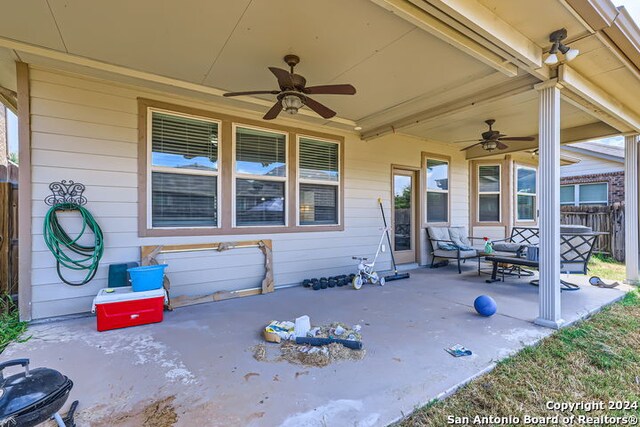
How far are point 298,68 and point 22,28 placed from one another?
2.45 meters

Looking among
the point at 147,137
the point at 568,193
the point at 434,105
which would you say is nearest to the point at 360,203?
the point at 434,105

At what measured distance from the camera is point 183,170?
4.04m

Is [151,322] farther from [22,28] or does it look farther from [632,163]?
[632,163]

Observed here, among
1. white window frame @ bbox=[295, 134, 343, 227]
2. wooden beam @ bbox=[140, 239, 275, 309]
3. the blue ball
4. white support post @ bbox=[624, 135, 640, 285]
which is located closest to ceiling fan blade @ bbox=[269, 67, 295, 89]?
white window frame @ bbox=[295, 134, 343, 227]

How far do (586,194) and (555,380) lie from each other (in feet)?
33.9

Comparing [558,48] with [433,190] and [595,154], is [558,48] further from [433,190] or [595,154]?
[595,154]

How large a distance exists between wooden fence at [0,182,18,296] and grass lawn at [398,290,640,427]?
438cm

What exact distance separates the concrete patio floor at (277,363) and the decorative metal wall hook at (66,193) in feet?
4.30

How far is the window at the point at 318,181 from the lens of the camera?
5.10 meters

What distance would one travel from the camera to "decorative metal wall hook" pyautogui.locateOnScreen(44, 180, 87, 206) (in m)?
3.30

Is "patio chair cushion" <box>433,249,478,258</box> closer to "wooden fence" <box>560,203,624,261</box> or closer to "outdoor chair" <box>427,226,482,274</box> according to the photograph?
"outdoor chair" <box>427,226,482,274</box>

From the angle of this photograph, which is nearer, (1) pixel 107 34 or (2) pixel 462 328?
(1) pixel 107 34

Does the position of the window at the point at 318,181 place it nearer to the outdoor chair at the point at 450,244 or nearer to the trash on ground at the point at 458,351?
the outdoor chair at the point at 450,244

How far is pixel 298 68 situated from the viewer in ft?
11.0
